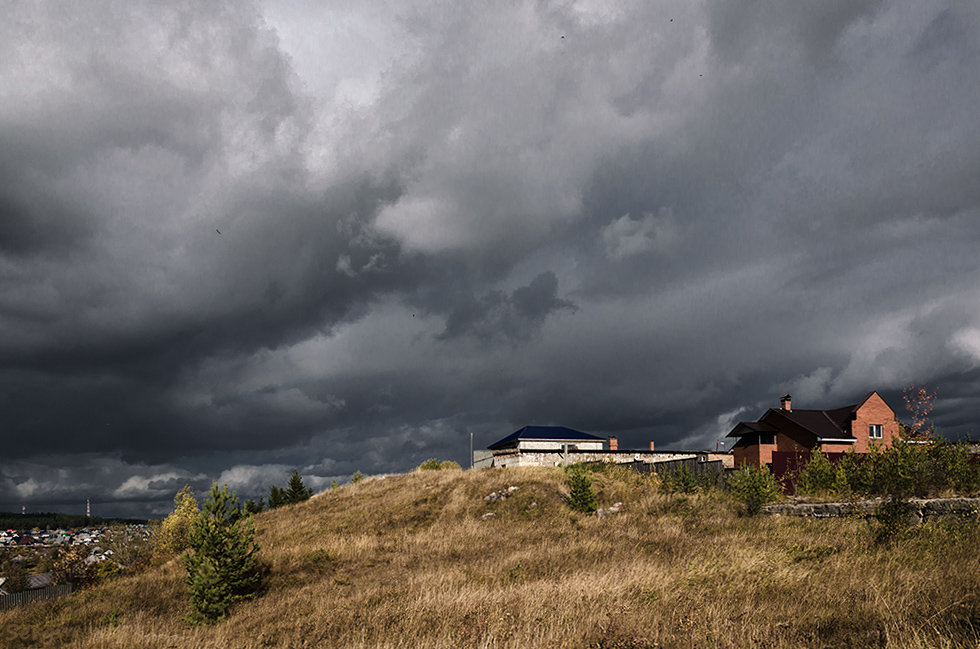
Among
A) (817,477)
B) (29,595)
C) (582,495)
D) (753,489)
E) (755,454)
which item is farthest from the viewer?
(755,454)

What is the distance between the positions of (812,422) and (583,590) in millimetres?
47118

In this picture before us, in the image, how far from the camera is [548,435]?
62.5 m

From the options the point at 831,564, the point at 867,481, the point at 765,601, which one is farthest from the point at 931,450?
the point at 765,601

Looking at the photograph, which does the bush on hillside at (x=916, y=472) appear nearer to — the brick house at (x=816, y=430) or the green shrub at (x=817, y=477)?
the green shrub at (x=817, y=477)

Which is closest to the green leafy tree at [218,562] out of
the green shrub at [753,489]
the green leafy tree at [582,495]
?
the green leafy tree at [582,495]

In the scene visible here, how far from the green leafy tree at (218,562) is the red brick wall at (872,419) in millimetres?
48025

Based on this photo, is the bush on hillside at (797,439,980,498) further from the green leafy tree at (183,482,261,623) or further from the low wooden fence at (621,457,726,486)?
the green leafy tree at (183,482,261,623)

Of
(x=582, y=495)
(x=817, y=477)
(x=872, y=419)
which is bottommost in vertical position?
(x=582, y=495)

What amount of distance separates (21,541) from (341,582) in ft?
592

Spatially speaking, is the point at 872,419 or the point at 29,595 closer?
the point at 29,595

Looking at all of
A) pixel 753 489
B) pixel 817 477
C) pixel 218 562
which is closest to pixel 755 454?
pixel 817 477

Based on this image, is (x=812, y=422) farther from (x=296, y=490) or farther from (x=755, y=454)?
(x=296, y=490)

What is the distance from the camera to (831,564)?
9.73 meters

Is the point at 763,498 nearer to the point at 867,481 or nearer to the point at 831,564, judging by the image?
the point at 867,481
